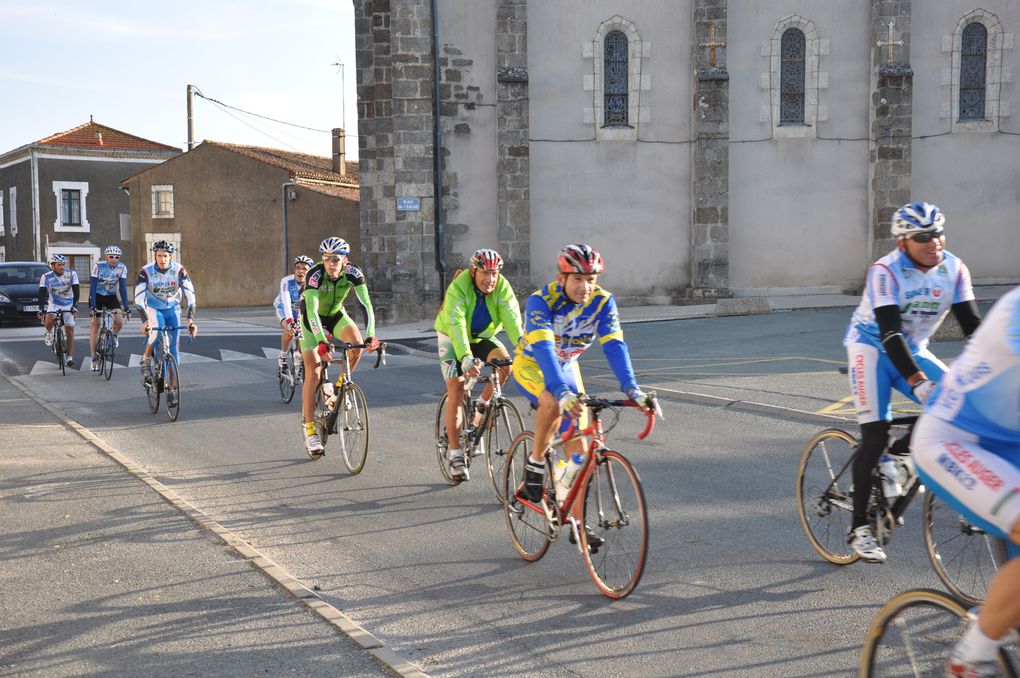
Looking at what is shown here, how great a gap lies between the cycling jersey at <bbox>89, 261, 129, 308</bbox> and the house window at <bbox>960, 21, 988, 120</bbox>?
2061 cm

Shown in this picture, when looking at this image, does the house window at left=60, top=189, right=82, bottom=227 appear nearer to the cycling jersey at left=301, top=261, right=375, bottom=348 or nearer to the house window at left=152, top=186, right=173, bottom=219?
the house window at left=152, top=186, right=173, bottom=219

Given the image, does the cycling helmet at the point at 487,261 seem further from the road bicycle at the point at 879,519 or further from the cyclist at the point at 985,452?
the cyclist at the point at 985,452

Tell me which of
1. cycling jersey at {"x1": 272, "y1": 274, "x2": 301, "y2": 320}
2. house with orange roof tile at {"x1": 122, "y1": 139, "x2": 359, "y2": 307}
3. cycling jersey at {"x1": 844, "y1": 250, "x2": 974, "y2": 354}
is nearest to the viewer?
cycling jersey at {"x1": 844, "y1": 250, "x2": 974, "y2": 354}

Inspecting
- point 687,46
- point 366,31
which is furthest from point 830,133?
point 366,31

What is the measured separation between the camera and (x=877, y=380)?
559cm

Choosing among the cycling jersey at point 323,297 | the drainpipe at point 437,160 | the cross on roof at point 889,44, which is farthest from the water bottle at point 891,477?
the cross on roof at point 889,44

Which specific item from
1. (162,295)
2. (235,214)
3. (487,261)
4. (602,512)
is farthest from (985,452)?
(235,214)

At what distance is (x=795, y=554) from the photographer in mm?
6180

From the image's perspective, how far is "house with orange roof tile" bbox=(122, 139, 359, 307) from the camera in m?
41.4

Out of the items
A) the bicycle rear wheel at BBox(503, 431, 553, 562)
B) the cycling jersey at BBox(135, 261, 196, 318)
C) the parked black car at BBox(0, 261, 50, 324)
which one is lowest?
the bicycle rear wheel at BBox(503, 431, 553, 562)

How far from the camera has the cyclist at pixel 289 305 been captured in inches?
529

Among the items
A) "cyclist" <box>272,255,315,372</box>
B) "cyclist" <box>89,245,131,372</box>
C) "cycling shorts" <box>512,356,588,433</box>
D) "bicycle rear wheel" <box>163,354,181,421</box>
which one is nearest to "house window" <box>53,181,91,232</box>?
"cyclist" <box>89,245,131,372</box>

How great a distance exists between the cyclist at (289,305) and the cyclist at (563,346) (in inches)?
303

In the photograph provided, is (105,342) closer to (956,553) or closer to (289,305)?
(289,305)
